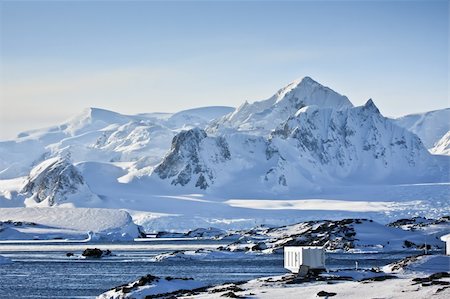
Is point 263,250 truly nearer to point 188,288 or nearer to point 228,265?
point 228,265

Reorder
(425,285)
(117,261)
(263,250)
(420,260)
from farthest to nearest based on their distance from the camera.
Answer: (263,250), (117,261), (420,260), (425,285)

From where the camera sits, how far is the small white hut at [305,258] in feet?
261

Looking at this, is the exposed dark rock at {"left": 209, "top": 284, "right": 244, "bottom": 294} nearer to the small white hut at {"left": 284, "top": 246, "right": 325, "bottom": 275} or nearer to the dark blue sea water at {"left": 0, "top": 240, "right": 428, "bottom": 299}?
the small white hut at {"left": 284, "top": 246, "right": 325, "bottom": 275}

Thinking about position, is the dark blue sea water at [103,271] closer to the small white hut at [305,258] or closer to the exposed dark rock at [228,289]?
the exposed dark rock at [228,289]

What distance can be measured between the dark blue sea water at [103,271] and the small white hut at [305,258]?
61.6ft

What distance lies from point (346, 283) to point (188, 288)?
15.6m

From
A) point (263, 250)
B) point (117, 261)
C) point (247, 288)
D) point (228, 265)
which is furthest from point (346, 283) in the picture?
point (263, 250)

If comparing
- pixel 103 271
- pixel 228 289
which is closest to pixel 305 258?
pixel 228 289

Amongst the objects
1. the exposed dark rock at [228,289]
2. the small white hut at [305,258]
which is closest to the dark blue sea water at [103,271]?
the exposed dark rock at [228,289]

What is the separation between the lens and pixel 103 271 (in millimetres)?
127000

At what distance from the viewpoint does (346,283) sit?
230 feet

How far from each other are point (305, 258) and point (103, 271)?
52043 mm

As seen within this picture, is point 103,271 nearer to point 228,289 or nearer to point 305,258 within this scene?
point 305,258

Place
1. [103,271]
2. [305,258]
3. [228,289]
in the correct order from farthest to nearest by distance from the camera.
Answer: [103,271] → [305,258] → [228,289]
